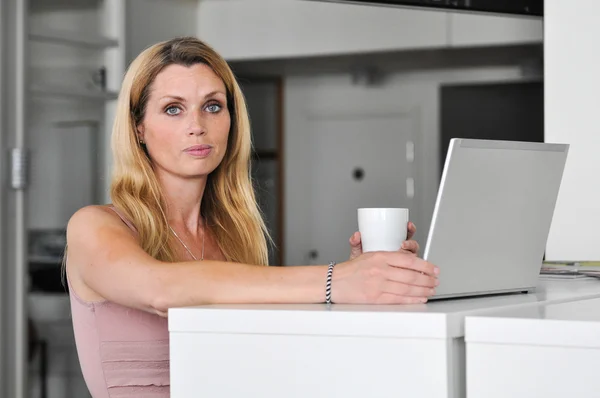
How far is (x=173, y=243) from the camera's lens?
5.67 ft

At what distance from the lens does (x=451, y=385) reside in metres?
1.03

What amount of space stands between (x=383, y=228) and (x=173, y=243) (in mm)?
537

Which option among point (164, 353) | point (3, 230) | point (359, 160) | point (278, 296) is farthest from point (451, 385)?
point (359, 160)

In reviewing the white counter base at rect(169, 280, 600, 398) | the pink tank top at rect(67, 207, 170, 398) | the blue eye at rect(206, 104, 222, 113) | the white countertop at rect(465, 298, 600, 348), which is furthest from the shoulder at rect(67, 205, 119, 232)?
the white countertop at rect(465, 298, 600, 348)

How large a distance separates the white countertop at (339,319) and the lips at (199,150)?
0.52m

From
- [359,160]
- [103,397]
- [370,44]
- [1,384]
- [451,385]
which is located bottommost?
[1,384]

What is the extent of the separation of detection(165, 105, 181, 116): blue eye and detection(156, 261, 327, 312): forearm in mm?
425

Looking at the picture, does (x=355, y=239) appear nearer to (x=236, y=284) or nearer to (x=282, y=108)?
(x=236, y=284)

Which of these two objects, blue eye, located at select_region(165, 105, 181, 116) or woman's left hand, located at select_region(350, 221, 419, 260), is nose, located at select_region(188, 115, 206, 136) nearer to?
blue eye, located at select_region(165, 105, 181, 116)

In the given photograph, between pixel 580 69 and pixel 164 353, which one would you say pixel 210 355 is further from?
pixel 580 69

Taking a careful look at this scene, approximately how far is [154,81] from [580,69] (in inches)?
70.8

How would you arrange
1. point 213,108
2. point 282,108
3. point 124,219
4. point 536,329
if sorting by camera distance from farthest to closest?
point 282,108 → point 213,108 → point 124,219 → point 536,329

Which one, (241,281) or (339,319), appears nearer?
(339,319)

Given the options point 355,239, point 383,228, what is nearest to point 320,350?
point 383,228
